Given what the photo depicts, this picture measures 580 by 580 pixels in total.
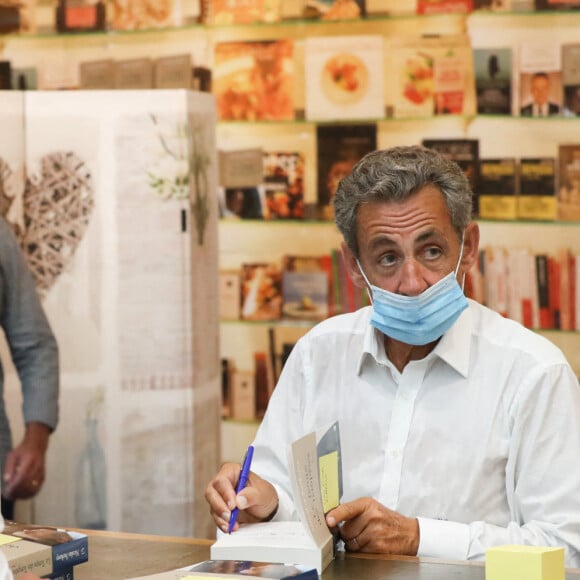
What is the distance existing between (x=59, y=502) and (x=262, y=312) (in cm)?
132

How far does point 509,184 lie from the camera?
15.9 ft

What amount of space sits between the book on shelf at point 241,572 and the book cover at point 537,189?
3.15 m

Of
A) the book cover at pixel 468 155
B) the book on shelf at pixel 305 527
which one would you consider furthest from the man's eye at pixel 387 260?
the book cover at pixel 468 155

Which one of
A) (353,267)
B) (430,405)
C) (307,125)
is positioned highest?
(307,125)

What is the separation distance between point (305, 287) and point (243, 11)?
127 cm

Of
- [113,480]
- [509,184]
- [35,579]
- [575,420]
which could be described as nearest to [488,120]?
[509,184]

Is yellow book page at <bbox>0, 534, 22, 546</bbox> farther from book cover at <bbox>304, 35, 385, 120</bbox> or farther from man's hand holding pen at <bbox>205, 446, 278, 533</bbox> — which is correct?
book cover at <bbox>304, 35, 385, 120</bbox>

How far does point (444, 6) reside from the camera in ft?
15.9

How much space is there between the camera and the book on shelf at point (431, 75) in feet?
15.9

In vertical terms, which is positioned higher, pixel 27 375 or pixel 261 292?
pixel 261 292

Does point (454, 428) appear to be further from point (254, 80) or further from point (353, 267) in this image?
point (254, 80)

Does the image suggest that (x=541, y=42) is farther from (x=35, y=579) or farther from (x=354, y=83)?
(x=35, y=579)

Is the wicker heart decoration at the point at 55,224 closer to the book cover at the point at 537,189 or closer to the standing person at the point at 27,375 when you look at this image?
the standing person at the point at 27,375

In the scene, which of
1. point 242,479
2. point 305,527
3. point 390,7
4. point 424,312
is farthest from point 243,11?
point 305,527
